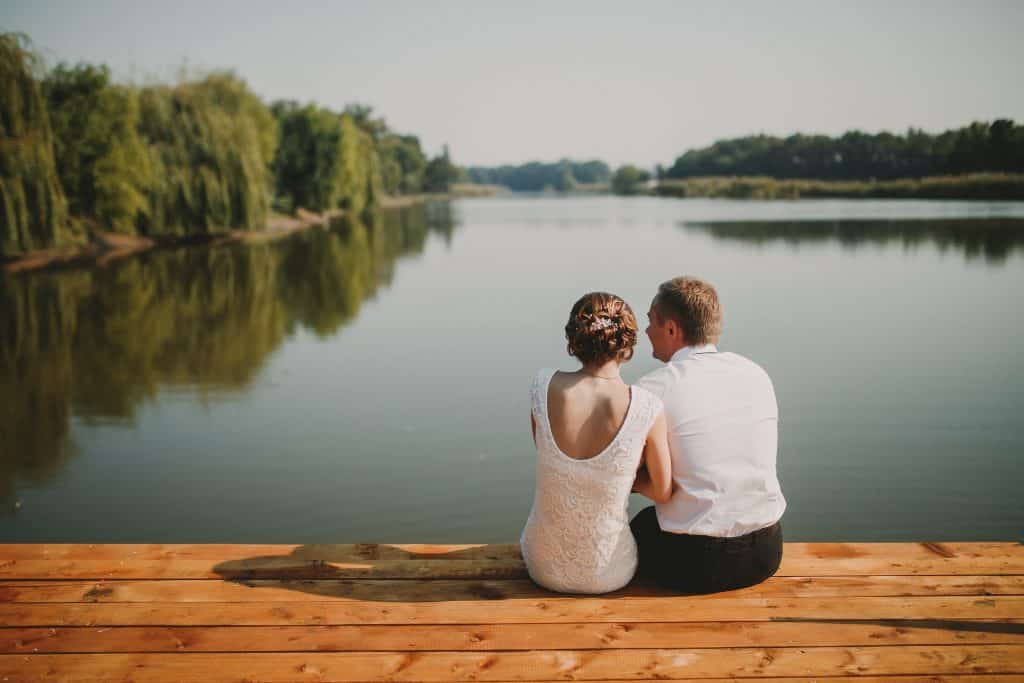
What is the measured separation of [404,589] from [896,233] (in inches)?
1113

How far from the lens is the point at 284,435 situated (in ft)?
23.4

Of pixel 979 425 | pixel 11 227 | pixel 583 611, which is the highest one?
pixel 11 227

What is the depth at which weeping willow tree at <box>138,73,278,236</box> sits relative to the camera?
25625 millimetres

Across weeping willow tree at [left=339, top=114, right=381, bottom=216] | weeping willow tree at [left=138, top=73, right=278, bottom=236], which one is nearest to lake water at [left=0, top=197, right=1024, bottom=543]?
weeping willow tree at [left=138, top=73, right=278, bottom=236]

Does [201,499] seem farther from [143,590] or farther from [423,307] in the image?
[423,307]

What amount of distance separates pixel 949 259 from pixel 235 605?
66.7 ft

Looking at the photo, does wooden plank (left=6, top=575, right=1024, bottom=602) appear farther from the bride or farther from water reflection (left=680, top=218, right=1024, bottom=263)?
water reflection (left=680, top=218, right=1024, bottom=263)

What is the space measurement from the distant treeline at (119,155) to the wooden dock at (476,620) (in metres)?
17.5

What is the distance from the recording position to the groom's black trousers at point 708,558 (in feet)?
8.63

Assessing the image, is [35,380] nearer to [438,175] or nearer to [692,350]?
[692,350]

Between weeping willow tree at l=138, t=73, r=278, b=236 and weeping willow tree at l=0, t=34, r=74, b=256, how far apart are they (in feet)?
22.0

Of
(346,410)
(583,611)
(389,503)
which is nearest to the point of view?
(583,611)

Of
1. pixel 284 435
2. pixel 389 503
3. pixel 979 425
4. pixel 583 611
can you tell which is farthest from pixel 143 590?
pixel 979 425

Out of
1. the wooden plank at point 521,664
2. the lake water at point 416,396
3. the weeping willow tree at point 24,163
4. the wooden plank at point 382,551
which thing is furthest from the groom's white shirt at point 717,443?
the weeping willow tree at point 24,163
